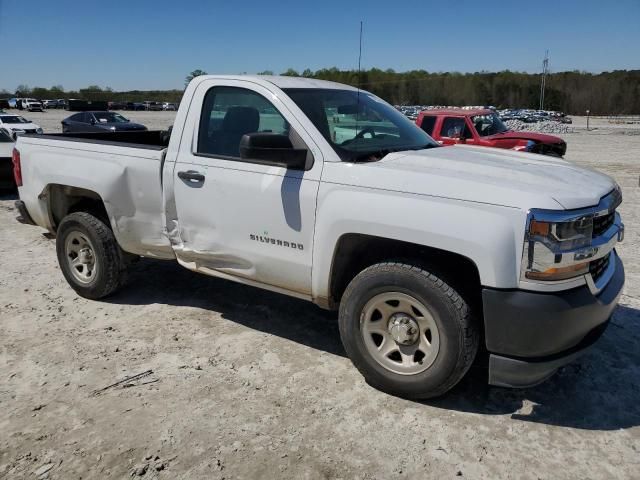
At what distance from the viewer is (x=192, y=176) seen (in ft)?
12.8

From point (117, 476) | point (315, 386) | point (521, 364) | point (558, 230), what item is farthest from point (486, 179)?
point (117, 476)

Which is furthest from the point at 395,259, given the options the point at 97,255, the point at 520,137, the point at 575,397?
the point at 520,137

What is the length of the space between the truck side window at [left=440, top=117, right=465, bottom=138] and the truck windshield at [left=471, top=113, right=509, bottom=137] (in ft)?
1.27

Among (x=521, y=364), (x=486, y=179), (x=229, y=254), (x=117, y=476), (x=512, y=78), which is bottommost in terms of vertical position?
(x=117, y=476)

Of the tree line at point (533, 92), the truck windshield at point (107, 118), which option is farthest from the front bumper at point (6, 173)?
the tree line at point (533, 92)

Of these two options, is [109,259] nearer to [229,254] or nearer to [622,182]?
[229,254]

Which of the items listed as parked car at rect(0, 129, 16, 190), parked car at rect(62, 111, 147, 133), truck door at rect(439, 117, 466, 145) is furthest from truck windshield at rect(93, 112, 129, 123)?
truck door at rect(439, 117, 466, 145)

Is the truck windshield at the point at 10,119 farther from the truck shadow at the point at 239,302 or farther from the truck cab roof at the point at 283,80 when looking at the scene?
the truck cab roof at the point at 283,80

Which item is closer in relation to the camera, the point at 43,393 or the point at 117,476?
the point at 117,476

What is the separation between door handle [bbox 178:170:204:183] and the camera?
386cm

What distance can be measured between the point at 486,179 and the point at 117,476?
8.35ft

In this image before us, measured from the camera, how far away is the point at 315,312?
4703 mm

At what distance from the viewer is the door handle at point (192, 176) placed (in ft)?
12.7

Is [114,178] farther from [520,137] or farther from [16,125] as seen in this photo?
[16,125]
